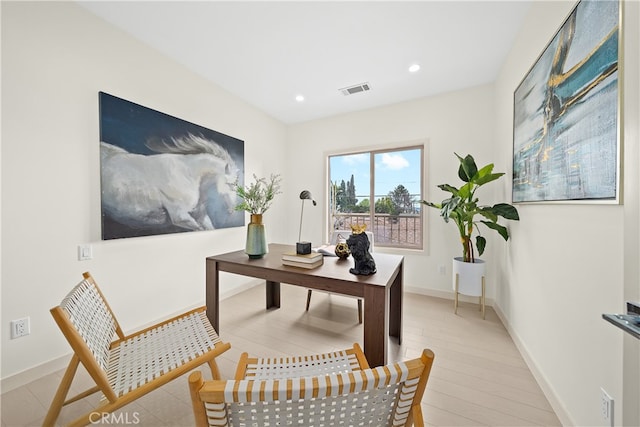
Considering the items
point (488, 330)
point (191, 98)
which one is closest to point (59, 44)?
point (191, 98)

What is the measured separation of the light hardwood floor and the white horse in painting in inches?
47.7

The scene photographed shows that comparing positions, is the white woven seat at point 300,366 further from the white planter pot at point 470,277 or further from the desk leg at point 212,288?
the white planter pot at point 470,277

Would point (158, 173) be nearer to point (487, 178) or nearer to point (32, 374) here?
point (32, 374)

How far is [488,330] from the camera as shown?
2268 mm

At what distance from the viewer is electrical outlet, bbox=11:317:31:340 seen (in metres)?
1.53

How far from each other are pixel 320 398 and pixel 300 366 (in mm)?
677

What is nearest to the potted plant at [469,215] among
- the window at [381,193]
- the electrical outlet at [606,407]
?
the window at [381,193]

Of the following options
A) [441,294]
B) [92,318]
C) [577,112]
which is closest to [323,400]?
[92,318]

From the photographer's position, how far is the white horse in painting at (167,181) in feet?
6.50

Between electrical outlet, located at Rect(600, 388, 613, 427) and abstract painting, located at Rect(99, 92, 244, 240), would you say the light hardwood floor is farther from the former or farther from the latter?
abstract painting, located at Rect(99, 92, 244, 240)

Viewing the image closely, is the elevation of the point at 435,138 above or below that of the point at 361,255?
above

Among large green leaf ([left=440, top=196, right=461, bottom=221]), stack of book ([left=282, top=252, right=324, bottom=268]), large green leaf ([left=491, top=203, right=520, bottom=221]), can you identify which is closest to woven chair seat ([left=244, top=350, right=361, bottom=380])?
stack of book ([left=282, top=252, right=324, bottom=268])

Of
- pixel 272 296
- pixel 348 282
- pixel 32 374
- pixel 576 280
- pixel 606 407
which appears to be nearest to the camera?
pixel 606 407

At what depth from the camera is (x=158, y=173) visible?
2.28 metres
